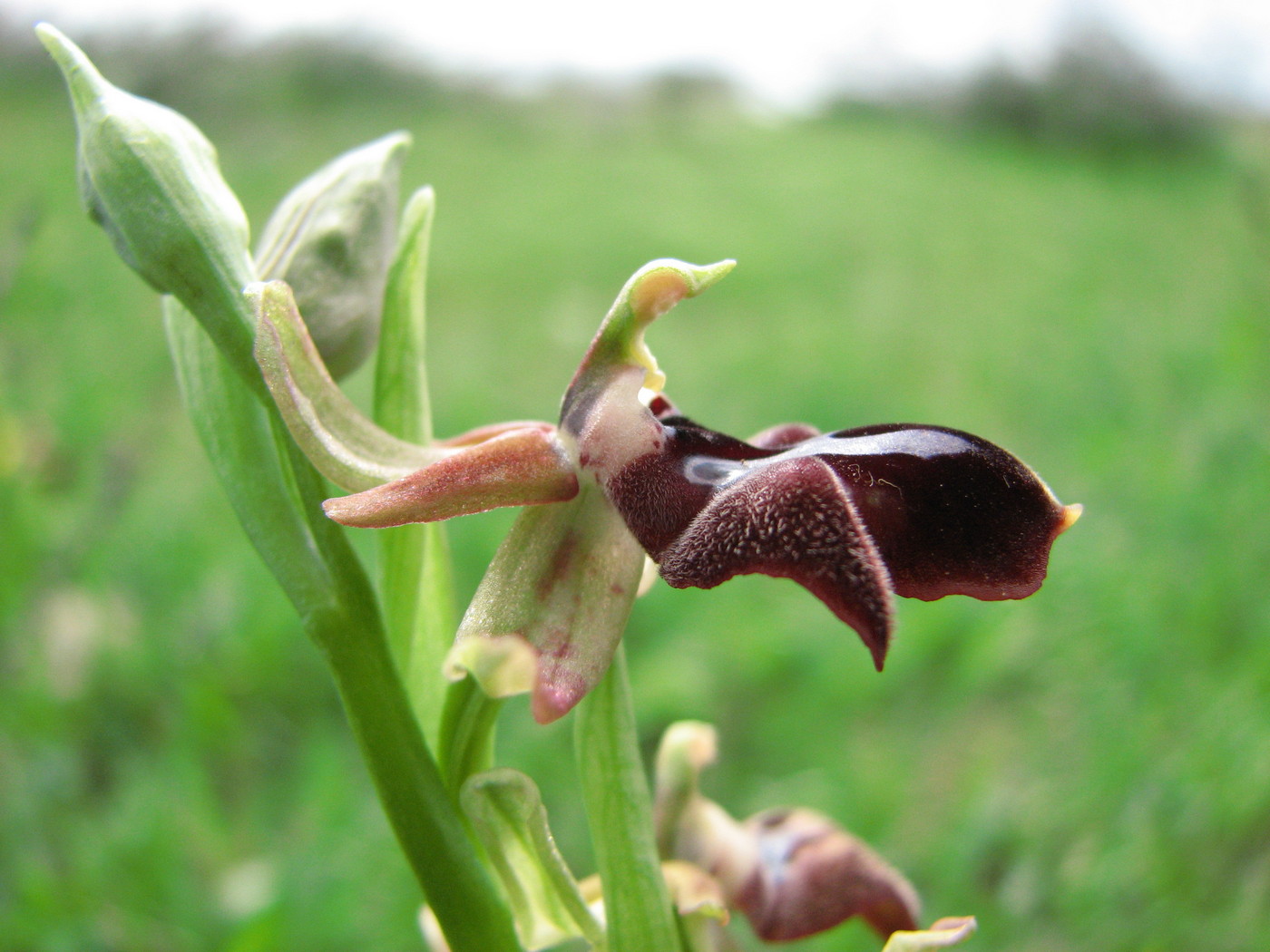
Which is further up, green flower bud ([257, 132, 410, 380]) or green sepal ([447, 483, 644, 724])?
green flower bud ([257, 132, 410, 380])

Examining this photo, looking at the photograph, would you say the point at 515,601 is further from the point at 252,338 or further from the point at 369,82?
the point at 369,82

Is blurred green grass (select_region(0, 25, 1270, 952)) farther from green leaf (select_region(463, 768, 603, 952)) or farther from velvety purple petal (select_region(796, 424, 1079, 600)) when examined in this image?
velvety purple petal (select_region(796, 424, 1079, 600))

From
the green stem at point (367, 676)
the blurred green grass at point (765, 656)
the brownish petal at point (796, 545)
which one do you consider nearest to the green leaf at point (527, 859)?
the green stem at point (367, 676)

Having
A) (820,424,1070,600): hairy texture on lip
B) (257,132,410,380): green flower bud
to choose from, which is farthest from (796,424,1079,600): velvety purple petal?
(257,132,410,380): green flower bud

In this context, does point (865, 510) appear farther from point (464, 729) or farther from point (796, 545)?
point (464, 729)

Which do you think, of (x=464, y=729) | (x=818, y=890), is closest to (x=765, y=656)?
(x=818, y=890)

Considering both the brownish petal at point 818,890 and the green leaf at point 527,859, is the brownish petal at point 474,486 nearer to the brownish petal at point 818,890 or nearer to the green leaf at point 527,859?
the green leaf at point 527,859
